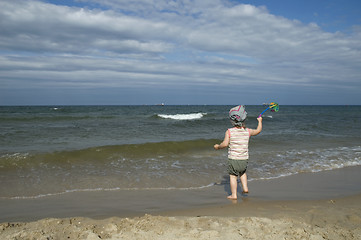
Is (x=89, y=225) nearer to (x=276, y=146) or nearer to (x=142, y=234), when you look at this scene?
(x=142, y=234)

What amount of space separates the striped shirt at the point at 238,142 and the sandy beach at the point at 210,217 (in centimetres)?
78

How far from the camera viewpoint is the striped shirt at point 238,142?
190 inches

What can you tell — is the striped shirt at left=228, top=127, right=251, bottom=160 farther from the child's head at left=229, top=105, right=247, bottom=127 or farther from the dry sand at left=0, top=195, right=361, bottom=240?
the dry sand at left=0, top=195, right=361, bottom=240

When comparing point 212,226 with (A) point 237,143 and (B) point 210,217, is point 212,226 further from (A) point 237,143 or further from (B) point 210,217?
(A) point 237,143

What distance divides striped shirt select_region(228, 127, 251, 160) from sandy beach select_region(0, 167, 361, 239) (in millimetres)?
776

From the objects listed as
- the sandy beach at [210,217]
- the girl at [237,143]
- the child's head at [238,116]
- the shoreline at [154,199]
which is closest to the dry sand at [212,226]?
the sandy beach at [210,217]

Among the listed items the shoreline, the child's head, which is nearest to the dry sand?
the shoreline

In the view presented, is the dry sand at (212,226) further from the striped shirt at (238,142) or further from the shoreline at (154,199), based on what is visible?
the striped shirt at (238,142)

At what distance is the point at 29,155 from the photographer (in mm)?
8680

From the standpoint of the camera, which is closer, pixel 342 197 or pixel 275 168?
pixel 342 197

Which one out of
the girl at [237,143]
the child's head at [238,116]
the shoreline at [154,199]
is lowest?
the shoreline at [154,199]

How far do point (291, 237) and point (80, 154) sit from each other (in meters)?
7.54

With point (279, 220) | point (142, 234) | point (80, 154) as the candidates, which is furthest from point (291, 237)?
point (80, 154)

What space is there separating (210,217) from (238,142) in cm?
147
